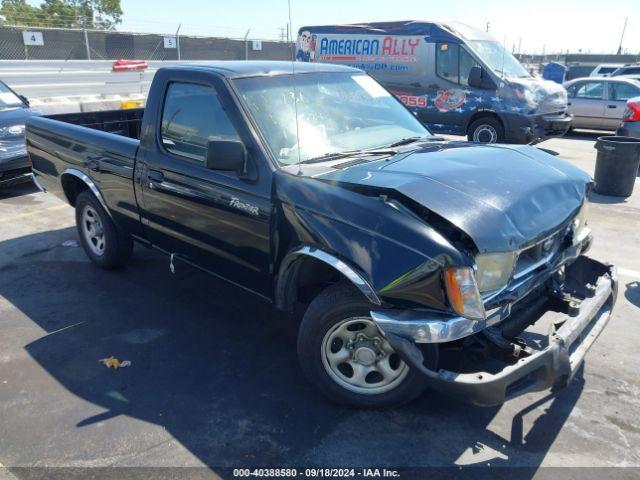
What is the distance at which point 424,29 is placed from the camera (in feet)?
38.0

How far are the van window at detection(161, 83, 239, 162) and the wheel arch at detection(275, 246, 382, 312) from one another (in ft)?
3.22

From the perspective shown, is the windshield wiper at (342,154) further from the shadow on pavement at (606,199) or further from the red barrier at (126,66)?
the red barrier at (126,66)

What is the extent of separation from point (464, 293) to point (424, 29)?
33.8 feet

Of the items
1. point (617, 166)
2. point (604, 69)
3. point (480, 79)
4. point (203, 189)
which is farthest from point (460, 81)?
point (604, 69)

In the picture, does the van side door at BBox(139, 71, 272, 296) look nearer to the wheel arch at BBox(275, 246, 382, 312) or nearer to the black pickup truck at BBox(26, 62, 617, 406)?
the black pickup truck at BBox(26, 62, 617, 406)

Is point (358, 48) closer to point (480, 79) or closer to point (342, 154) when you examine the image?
point (480, 79)

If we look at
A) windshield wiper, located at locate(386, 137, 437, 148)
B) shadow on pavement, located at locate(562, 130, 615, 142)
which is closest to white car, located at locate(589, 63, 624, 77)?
shadow on pavement, located at locate(562, 130, 615, 142)

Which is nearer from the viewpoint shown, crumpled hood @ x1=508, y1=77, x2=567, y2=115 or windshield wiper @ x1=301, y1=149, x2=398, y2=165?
windshield wiper @ x1=301, y1=149, x2=398, y2=165

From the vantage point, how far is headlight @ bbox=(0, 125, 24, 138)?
8.01 m

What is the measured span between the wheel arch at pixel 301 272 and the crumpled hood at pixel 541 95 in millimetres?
8895

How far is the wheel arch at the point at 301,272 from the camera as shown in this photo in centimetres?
303

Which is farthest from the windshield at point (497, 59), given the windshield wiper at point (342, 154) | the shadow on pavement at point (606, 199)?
the windshield wiper at point (342, 154)

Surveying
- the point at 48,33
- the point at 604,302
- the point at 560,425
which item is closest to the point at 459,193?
the point at 604,302

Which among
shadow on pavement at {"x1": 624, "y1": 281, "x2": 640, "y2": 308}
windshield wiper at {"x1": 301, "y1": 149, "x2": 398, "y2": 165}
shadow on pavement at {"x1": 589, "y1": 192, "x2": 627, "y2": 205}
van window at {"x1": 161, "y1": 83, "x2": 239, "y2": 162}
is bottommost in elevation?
shadow on pavement at {"x1": 624, "y1": 281, "x2": 640, "y2": 308}
